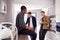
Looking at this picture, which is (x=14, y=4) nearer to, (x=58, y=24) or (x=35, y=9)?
(x=35, y=9)

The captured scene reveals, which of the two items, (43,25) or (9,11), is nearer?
(9,11)

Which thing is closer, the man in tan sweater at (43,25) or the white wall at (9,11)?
the white wall at (9,11)

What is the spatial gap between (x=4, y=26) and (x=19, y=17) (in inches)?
14.0

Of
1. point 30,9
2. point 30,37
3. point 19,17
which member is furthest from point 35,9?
point 30,37

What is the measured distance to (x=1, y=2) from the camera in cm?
221

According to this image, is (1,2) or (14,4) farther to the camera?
(14,4)

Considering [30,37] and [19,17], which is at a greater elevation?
[19,17]

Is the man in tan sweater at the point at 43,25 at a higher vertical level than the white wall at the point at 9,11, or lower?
lower

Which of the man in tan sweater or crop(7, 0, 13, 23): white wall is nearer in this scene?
crop(7, 0, 13, 23): white wall

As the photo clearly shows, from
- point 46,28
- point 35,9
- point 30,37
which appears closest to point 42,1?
point 35,9

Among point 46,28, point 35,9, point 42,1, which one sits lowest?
point 46,28

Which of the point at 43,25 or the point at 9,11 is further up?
the point at 9,11

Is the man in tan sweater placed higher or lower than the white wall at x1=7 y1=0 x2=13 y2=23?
lower

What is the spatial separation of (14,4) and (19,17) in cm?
29
